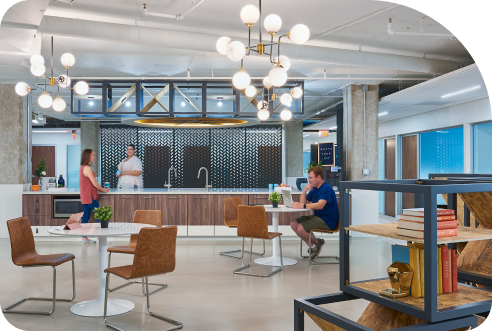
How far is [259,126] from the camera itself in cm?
1110

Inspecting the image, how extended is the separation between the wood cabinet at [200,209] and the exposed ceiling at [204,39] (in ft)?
7.25

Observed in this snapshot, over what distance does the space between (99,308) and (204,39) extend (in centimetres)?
330

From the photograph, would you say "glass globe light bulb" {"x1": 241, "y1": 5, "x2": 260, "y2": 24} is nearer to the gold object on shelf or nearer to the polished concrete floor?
the gold object on shelf

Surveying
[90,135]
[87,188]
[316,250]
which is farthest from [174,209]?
[90,135]

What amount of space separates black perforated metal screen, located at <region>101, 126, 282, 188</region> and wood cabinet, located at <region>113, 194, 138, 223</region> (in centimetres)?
372

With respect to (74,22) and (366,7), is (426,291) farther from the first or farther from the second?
(74,22)

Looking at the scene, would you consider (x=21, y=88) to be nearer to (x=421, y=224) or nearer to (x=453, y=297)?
(x=421, y=224)

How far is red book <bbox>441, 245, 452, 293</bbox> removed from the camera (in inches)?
76.3

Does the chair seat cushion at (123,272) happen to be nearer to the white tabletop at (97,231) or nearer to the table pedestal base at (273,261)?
the white tabletop at (97,231)

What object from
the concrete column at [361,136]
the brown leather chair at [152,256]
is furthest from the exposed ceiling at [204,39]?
the brown leather chair at [152,256]

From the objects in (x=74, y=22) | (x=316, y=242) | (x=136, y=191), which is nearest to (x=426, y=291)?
(x=316, y=242)

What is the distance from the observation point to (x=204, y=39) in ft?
16.7

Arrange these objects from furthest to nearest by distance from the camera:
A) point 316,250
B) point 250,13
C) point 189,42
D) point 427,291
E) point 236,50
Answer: point 316,250 → point 189,42 → point 236,50 → point 250,13 → point 427,291

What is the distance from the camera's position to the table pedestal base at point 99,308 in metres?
3.55
